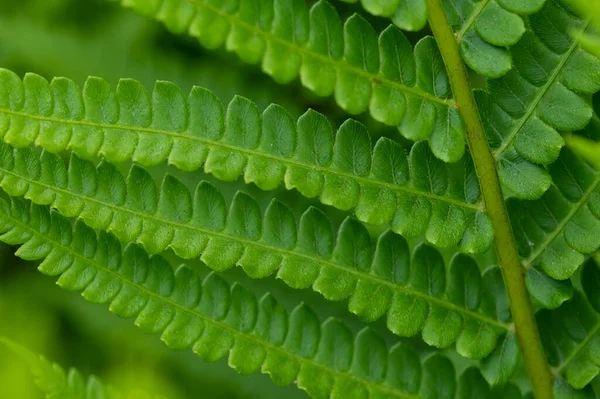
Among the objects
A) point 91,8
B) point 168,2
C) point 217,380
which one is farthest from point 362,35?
point 91,8

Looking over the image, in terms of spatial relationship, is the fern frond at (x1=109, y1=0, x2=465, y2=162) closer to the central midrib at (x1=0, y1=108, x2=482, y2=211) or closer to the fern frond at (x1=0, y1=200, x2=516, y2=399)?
the central midrib at (x1=0, y1=108, x2=482, y2=211)

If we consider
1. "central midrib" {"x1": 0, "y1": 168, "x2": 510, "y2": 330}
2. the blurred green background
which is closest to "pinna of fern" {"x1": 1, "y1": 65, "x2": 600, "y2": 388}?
"central midrib" {"x1": 0, "y1": 168, "x2": 510, "y2": 330}

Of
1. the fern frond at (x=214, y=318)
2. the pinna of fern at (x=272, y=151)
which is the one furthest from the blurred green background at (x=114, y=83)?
the pinna of fern at (x=272, y=151)

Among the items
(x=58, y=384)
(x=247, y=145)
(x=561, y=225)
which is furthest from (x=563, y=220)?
(x=58, y=384)

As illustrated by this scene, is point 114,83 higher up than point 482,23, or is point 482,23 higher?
point 482,23

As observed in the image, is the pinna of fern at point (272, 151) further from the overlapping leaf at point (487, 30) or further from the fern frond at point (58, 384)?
the fern frond at point (58, 384)

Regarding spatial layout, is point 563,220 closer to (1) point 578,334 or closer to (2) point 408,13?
(1) point 578,334

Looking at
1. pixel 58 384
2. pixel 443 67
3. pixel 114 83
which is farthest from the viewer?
pixel 114 83
